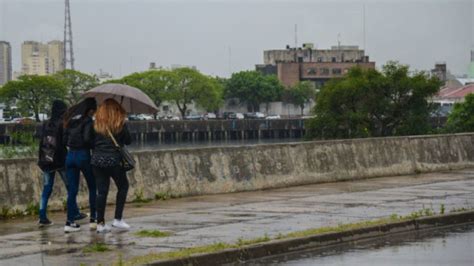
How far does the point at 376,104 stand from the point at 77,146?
88502 millimetres

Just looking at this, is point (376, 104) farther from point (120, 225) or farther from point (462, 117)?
point (120, 225)

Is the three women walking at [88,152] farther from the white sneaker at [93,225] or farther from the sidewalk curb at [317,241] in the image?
the sidewalk curb at [317,241]

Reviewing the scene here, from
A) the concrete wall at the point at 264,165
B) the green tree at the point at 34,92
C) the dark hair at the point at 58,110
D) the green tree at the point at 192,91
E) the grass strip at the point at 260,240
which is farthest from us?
the green tree at the point at 192,91

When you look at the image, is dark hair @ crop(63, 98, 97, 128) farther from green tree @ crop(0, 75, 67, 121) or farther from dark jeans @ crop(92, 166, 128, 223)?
green tree @ crop(0, 75, 67, 121)

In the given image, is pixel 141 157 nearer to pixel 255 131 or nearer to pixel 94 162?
pixel 94 162

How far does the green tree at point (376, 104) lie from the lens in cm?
9806

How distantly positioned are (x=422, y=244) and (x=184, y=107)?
175678 mm

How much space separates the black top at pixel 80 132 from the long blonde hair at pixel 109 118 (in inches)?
8.0

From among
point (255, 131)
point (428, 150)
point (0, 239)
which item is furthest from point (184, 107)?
point (0, 239)

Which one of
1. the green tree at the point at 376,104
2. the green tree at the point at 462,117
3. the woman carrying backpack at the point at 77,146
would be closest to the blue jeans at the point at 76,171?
the woman carrying backpack at the point at 77,146

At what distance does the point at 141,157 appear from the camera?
739 inches

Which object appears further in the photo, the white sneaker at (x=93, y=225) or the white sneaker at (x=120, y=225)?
the white sneaker at (x=93, y=225)

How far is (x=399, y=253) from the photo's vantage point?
12.6 metres

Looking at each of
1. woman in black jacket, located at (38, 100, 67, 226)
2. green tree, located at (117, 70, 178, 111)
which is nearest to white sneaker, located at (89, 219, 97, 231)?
woman in black jacket, located at (38, 100, 67, 226)
